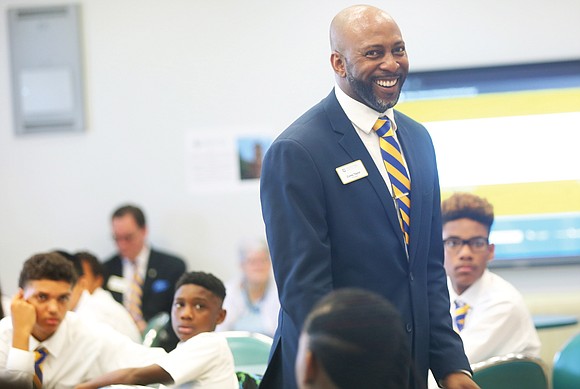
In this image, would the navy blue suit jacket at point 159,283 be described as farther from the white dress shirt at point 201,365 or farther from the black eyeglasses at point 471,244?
the white dress shirt at point 201,365

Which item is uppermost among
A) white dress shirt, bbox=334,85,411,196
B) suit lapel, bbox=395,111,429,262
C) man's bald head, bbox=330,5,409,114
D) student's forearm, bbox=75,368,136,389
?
man's bald head, bbox=330,5,409,114

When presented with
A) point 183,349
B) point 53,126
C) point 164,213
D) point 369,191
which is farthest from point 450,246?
point 53,126

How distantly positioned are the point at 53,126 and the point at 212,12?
4.90ft

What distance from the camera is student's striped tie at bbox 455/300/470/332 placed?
143 inches

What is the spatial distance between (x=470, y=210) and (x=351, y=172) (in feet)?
5.34

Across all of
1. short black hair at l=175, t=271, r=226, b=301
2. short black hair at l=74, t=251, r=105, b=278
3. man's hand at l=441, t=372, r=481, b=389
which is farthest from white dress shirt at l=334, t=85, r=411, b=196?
short black hair at l=74, t=251, r=105, b=278

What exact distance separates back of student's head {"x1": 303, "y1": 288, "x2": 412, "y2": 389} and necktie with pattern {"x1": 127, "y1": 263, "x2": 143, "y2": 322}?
16.9ft

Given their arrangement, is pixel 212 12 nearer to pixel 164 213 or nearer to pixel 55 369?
pixel 164 213

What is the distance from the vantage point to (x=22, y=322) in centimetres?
323

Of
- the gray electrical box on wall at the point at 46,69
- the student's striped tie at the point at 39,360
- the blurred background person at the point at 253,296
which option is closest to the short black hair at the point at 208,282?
the student's striped tie at the point at 39,360

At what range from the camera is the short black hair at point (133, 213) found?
6488mm

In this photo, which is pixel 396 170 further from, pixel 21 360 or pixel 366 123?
pixel 21 360

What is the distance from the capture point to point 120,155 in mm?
6773

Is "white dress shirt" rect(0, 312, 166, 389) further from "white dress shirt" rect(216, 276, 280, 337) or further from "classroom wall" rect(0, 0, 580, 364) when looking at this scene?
"classroom wall" rect(0, 0, 580, 364)
